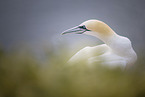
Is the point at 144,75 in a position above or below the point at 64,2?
below

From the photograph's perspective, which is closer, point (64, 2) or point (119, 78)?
point (119, 78)

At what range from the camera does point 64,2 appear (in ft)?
6.22

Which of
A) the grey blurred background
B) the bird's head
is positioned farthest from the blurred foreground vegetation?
the grey blurred background

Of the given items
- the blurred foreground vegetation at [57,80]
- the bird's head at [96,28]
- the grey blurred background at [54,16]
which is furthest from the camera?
the grey blurred background at [54,16]

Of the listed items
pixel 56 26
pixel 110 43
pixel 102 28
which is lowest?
pixel 110 43

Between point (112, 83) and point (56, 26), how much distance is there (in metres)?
1.72

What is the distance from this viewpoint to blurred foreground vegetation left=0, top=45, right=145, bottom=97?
178mm

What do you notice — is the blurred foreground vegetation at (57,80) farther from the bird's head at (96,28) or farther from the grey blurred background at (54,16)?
the grey blurred background at (54,16)

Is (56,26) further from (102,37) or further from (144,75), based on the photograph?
(144,75)

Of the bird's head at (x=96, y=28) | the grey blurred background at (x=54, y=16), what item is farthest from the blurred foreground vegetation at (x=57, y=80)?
the grey blurred background at (x=54, y=16)

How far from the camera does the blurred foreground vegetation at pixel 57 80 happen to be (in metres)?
0.18

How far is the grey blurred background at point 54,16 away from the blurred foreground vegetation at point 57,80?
145 centimetres

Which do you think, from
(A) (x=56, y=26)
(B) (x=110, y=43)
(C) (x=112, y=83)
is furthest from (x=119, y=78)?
(A) (x=56, y=26)

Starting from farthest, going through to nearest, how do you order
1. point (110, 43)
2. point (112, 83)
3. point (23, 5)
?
point (23, 5), point (110, 43), point (112, 83)
